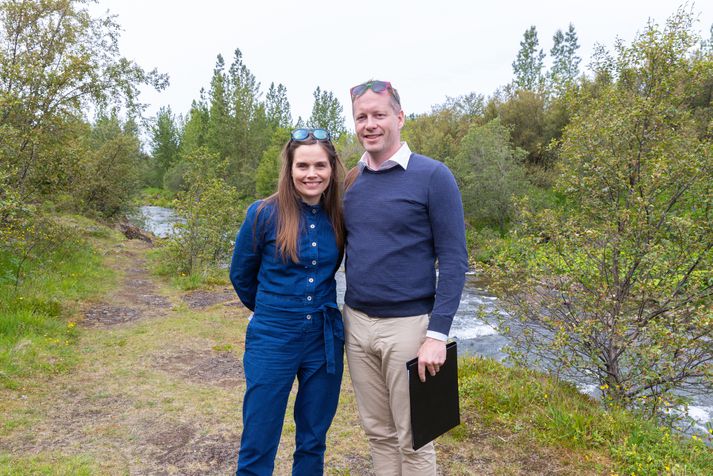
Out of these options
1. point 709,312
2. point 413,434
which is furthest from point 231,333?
point 709,312

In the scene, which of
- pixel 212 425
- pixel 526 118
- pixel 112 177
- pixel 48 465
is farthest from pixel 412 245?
pixel 526 118

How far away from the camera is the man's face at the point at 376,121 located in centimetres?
233

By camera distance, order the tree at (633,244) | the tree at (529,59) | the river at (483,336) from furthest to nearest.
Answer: the tree at (529,59), the river at (483,336), the tree at (633,244)

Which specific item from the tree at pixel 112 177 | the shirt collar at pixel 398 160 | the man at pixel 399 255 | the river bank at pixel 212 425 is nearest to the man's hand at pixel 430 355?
the man at pixel 399 255

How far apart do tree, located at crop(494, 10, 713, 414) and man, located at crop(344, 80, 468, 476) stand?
2.41 metres

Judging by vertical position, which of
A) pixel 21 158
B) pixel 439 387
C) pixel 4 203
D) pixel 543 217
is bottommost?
pixel 439 387

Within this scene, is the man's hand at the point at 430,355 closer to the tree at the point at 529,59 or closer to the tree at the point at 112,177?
the tree at the point at 112,177

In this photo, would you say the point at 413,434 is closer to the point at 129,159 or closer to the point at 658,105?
the point at 658,105

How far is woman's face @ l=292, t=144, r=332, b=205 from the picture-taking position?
2.46 metres

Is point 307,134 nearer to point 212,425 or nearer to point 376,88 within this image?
point 376,88

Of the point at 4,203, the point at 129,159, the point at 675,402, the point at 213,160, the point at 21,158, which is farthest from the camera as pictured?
the point at 129,159

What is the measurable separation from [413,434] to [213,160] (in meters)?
13.3

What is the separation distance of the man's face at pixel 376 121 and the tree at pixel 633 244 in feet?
9.25

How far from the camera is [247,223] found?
2490 millimetres
